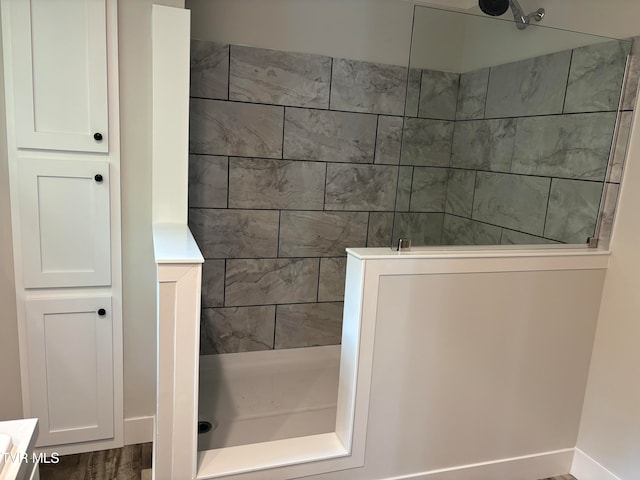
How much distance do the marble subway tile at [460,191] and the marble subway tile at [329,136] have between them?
600 mm

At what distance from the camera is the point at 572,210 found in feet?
7.40

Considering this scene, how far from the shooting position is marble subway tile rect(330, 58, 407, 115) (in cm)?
287

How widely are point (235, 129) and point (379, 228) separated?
1078 mm

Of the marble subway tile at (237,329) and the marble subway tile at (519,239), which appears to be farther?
the marble subway tile at (237,329)

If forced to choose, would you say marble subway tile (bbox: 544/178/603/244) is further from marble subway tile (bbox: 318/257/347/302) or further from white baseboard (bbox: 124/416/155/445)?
white baseboard (bbox: 124/416/155/445)

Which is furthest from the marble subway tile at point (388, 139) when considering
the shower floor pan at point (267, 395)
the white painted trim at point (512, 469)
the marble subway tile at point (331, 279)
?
the white painted trim at point (512, 469)

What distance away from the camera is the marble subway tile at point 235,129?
8.64 feet

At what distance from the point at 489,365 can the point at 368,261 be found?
2.45ft

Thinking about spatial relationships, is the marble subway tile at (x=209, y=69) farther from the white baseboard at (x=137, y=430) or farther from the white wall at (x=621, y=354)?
the white wall at (x=621, y=354)

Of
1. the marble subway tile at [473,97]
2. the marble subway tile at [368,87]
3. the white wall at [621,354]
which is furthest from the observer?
the marble subway tile at [368,87]

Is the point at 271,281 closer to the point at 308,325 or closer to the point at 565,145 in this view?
the point at 308,325

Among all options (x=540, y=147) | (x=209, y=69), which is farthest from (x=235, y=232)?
(x=540, y=147)

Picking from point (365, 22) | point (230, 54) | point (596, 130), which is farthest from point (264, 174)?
point (596, 130)

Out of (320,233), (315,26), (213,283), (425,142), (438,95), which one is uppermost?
(315,26)
